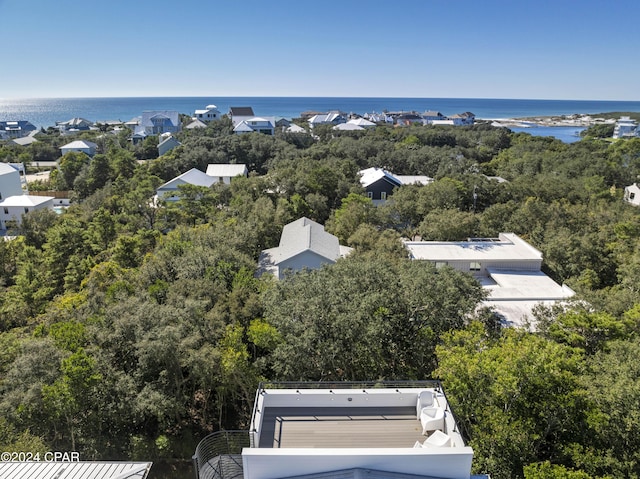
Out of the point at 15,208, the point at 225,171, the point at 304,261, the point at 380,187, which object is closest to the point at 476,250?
the point at 304,261

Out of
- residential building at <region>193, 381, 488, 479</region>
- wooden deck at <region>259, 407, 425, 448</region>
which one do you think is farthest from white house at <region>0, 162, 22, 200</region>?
wooden deck at <region>259, 407, 425, 448</region>

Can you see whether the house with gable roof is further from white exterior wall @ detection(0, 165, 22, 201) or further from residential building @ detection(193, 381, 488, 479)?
white exterior wall @ detection(0, 165, 22, 201)

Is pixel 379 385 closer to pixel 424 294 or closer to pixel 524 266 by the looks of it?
pixel 424 294

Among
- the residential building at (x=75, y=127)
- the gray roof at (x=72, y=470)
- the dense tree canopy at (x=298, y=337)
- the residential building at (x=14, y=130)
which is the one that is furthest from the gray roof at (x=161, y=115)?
the gray roof at (x=72, y=470)

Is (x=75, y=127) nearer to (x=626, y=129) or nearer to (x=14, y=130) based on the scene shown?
(x=14, y=130)

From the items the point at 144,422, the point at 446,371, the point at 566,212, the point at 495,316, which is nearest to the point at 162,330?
the point at 144,422
